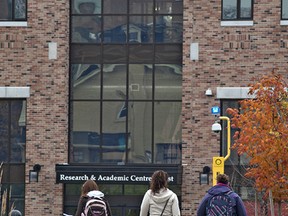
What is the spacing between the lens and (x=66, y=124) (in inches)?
1351

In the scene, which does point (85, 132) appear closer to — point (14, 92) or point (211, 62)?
point (14, 92)

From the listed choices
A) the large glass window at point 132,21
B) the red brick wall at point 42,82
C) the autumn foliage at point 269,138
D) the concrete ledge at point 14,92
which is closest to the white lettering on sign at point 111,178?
the red brick wall at point 42,82

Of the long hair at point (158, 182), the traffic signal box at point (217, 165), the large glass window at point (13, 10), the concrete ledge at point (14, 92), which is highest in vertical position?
the large glass window at point (13, 10)

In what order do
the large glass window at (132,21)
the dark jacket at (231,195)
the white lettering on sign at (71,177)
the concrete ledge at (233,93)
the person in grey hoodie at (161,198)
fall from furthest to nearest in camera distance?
the large glass window at (132,21)
the white lettering on sign at (71,177)
the concrete ledge at (233,93)
the dark jacket at (231,195)
the person in grey hoodie at (161,198)

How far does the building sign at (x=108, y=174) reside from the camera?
33.8 metres

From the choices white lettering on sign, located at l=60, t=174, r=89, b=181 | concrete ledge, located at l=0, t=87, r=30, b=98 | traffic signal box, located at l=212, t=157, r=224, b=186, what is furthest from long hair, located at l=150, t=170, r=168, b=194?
concrete ledge, located at l=0, t=87, r=30, b=98

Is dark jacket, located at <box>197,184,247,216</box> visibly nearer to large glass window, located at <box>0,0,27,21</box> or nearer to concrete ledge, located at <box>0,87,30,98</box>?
concrete ledge, located at <box>0,87,30,98</box>

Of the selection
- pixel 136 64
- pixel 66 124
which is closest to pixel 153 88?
pixel 136 64

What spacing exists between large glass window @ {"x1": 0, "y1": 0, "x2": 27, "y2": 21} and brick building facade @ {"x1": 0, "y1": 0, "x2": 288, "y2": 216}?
220 mm

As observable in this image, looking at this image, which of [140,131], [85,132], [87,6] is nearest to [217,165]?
[140,131]

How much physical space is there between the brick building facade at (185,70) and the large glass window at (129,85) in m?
0.52

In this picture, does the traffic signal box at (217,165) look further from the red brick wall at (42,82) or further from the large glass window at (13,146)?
the large glass window at (13,146)

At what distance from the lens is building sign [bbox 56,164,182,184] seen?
33812 millimetres

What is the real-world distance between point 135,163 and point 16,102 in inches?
173
